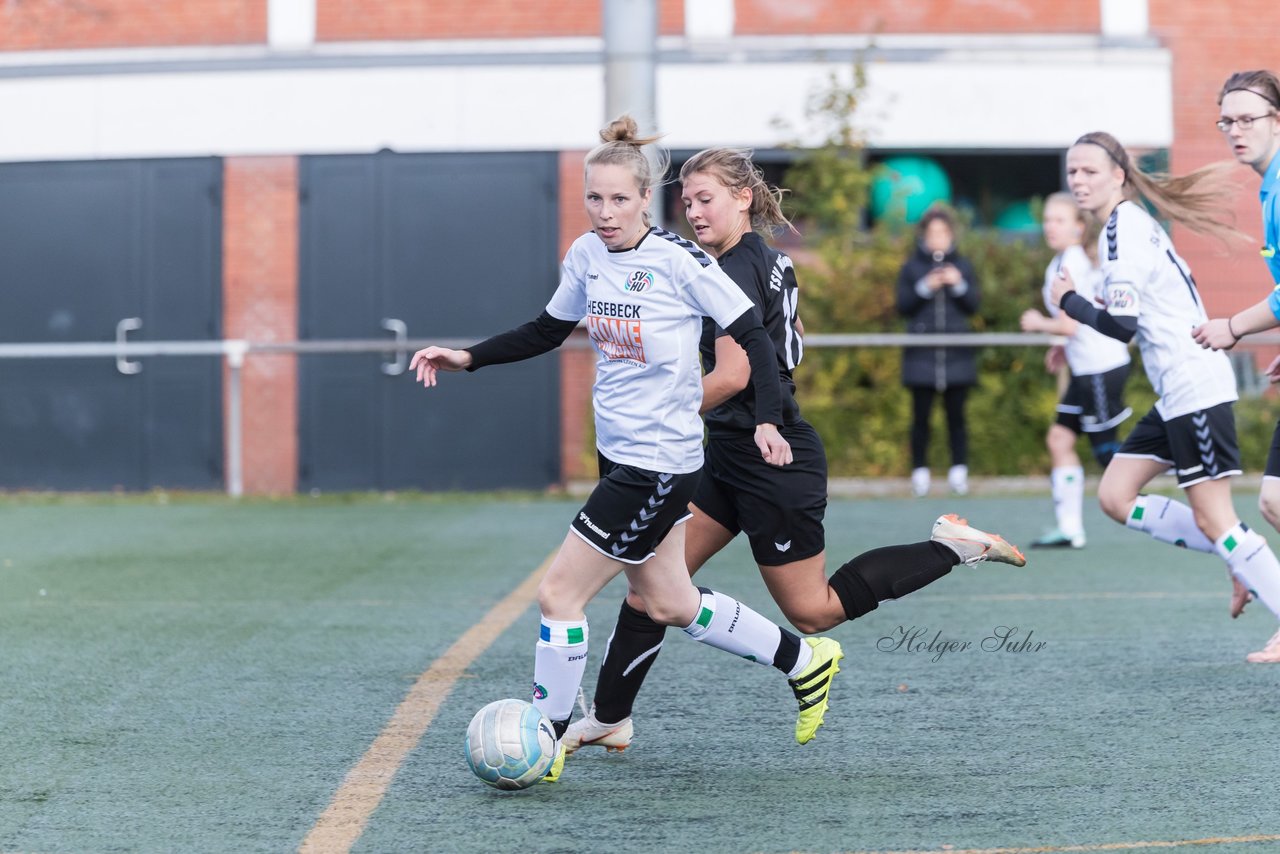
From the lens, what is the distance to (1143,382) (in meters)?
13.7

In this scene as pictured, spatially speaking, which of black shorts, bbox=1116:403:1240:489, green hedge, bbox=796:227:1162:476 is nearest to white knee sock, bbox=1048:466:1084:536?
black shorts, bbox=1116:403:1240:489

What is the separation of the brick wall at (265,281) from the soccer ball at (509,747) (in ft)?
39.9

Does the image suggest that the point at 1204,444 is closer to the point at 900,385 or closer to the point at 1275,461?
the point at 1275,461

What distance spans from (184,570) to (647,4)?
6.09 meters

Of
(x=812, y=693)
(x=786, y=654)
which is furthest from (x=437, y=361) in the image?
(x=812, y=693)

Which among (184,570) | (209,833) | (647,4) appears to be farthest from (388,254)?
(209,833)

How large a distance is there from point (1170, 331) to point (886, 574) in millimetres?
1797

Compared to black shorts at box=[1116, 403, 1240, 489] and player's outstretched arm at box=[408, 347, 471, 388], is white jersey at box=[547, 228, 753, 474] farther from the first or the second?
black shorts at box=[1116, 403, 1240, 489]

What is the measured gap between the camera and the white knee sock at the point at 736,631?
4.49 meters

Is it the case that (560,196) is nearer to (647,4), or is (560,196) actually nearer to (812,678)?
(647,4)

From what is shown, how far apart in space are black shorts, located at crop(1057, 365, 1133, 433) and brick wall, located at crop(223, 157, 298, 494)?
344 inches

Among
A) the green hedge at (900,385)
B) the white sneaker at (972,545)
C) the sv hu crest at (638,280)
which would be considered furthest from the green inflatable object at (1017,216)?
the sv hu crest at (638,280)
